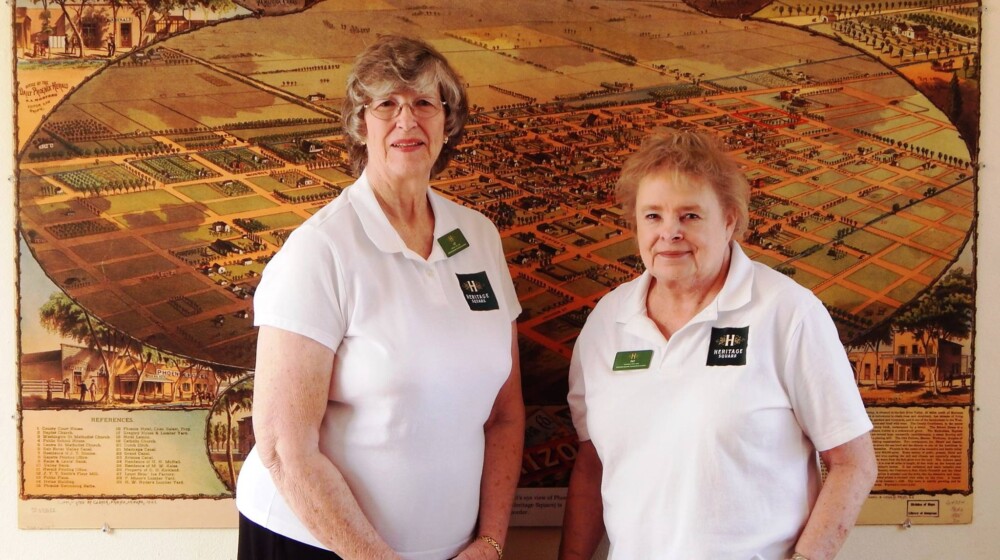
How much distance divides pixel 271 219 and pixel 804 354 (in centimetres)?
154

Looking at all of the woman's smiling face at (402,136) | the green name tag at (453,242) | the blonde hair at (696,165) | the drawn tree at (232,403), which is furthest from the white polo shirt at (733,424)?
the drawn tree at (232,403)

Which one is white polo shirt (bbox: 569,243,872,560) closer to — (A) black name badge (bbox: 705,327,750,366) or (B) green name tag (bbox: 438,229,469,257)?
(A) black name badge (bbox: 705,327,750,366)

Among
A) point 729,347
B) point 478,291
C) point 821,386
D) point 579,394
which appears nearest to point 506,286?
point 478,291

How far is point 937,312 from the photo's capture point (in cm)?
241

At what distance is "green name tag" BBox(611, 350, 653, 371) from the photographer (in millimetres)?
1856

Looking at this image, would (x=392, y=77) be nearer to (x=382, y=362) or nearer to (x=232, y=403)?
(x=382, y=362)

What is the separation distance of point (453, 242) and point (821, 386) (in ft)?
3.00

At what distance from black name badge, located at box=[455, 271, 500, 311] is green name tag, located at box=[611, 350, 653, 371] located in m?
0.33

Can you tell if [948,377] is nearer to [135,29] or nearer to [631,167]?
[631,167]

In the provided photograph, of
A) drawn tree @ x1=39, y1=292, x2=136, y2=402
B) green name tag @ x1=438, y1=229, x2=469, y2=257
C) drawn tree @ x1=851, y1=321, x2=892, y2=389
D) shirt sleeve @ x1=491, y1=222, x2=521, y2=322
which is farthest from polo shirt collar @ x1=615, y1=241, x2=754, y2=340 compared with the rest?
drawn tree @ x1=39, y1=292, x2=136, y2=402

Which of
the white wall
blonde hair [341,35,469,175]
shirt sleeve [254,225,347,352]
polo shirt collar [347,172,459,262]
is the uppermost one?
blonde hair [341,35,469,175]

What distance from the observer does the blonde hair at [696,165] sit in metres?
1.82

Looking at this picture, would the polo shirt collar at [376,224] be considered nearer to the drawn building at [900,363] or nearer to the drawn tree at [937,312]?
the drawn building at [900,363]

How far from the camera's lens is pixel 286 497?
165cm
